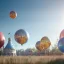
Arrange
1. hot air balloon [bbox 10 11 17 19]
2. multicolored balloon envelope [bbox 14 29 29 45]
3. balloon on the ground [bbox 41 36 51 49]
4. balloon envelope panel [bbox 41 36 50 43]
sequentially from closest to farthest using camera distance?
hot air balloon [bbox 10 11 17 19] < multicolored balloon envelope [bbox 14 29 29 45] < balloon on the ground [bbox 41 36 51 49] < balloon envelope panel [bbox 41 36 50 43]

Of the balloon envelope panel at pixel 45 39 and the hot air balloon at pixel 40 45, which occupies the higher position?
the balloon envelope panel at pixel 45 39

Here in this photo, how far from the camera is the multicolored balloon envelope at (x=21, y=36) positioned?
24.9 meters

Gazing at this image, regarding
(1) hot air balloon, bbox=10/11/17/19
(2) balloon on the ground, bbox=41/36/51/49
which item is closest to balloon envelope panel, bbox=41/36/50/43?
(2) balloon on the ground, bbox=41/36/51/49

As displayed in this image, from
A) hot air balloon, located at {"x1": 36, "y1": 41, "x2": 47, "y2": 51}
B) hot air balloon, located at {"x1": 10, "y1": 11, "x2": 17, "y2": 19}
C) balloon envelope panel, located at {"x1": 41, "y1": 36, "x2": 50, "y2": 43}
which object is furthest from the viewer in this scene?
balloon envelope panel, located at {"x1": 41, "y1": 36, "x2": 50, "y2": 43}

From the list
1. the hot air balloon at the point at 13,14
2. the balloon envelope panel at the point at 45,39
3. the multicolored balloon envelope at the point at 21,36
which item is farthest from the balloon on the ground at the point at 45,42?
the hot air balloon at the point at 13,14

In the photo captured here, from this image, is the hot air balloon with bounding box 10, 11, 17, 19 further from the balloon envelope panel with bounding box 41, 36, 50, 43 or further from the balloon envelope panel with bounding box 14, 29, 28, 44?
the balloon envelope panel with bounding box 41, 36, 50, 43

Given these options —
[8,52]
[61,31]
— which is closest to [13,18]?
[61,31]

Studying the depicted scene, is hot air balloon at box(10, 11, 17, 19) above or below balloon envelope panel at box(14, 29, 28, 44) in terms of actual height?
above

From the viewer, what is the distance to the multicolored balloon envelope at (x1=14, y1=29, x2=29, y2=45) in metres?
24.9

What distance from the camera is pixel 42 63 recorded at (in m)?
11.9

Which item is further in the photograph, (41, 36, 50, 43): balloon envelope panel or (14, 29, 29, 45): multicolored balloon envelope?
(41, 36, 50, 43): balloon envelope panel

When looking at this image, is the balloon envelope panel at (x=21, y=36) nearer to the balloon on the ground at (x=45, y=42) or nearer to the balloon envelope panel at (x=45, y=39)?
the balloon on the ground at (x=45, y=42)

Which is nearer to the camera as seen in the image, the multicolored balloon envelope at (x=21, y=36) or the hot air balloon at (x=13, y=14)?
the hot air balloon at (x=13, y=14)

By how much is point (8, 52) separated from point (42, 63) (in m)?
21.4
